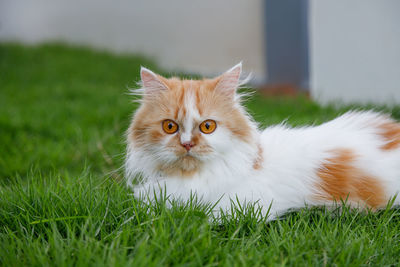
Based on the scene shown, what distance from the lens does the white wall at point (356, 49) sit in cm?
450

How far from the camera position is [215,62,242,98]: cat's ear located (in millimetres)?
1879

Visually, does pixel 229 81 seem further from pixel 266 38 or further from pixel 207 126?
pixel 266 38

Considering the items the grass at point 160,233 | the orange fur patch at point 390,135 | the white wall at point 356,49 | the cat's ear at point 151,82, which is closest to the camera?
the grass at point 160,233

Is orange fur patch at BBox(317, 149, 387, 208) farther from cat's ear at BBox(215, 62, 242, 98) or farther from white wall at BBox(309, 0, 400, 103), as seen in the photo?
white wall at BBox(309, 0, 400, 103)

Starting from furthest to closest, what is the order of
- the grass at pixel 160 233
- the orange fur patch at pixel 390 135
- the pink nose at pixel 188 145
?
1. the orange fur patch at pixel 390 135
2. the pink nose at pixel 188 145
3. the grass at pixel 160 233

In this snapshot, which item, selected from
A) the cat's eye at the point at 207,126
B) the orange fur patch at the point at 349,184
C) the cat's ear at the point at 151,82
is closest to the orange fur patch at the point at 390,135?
the orange fur patch at the point at 349,184

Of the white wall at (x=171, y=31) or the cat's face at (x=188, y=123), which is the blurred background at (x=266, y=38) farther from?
the cat's face at (x=188, y=123)

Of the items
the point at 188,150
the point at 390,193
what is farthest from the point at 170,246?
the point at 390,193

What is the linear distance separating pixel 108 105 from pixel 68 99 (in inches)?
34.1

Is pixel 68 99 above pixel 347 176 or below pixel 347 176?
above

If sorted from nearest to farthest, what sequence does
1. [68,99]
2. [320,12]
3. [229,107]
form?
A: [229,107] → [320,12] → [68,99]

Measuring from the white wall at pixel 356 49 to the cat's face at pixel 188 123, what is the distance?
2974mm

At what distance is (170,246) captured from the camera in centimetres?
148

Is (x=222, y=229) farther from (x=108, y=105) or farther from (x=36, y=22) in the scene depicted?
(x=36, y=22)
